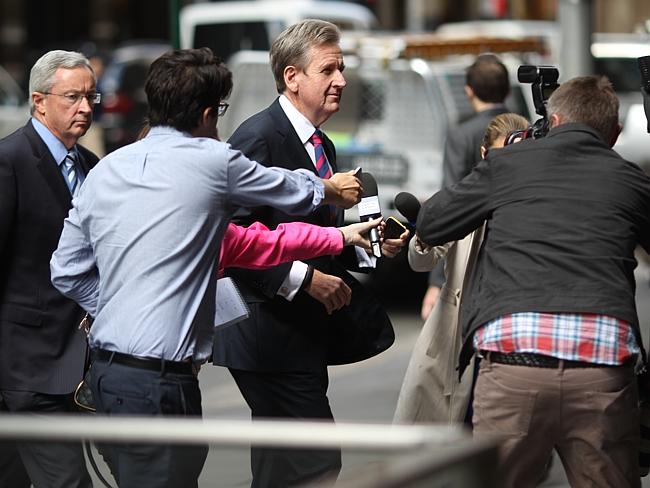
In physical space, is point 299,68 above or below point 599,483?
above

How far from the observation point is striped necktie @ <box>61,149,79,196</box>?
506 cm

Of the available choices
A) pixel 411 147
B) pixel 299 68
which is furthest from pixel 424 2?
pixel 299 68

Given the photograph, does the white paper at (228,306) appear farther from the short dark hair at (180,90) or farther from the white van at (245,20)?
the white van at (245,20)

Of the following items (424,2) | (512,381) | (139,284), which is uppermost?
(139,284)

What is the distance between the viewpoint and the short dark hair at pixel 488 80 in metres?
8.27

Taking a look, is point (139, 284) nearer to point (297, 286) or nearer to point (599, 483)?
point (297, 286)

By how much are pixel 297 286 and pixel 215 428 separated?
90.6 inches

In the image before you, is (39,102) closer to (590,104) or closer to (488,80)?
(590,104)

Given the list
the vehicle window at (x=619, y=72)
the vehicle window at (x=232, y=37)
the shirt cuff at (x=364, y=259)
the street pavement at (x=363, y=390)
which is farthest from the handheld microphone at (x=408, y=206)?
the vehicle window at (x=232, y=37)

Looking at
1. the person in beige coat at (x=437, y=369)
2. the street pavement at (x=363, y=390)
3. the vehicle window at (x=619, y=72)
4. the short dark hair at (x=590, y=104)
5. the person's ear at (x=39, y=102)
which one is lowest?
the street pavement at (x=363, y=390)

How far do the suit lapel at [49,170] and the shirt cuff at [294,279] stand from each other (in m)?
0.83

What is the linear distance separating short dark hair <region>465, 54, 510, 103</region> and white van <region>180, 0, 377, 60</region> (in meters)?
11.3

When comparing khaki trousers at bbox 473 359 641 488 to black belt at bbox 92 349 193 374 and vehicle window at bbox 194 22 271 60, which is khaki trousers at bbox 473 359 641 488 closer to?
black belt at bbox 92 349 193 374

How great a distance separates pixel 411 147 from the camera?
11898 mm
